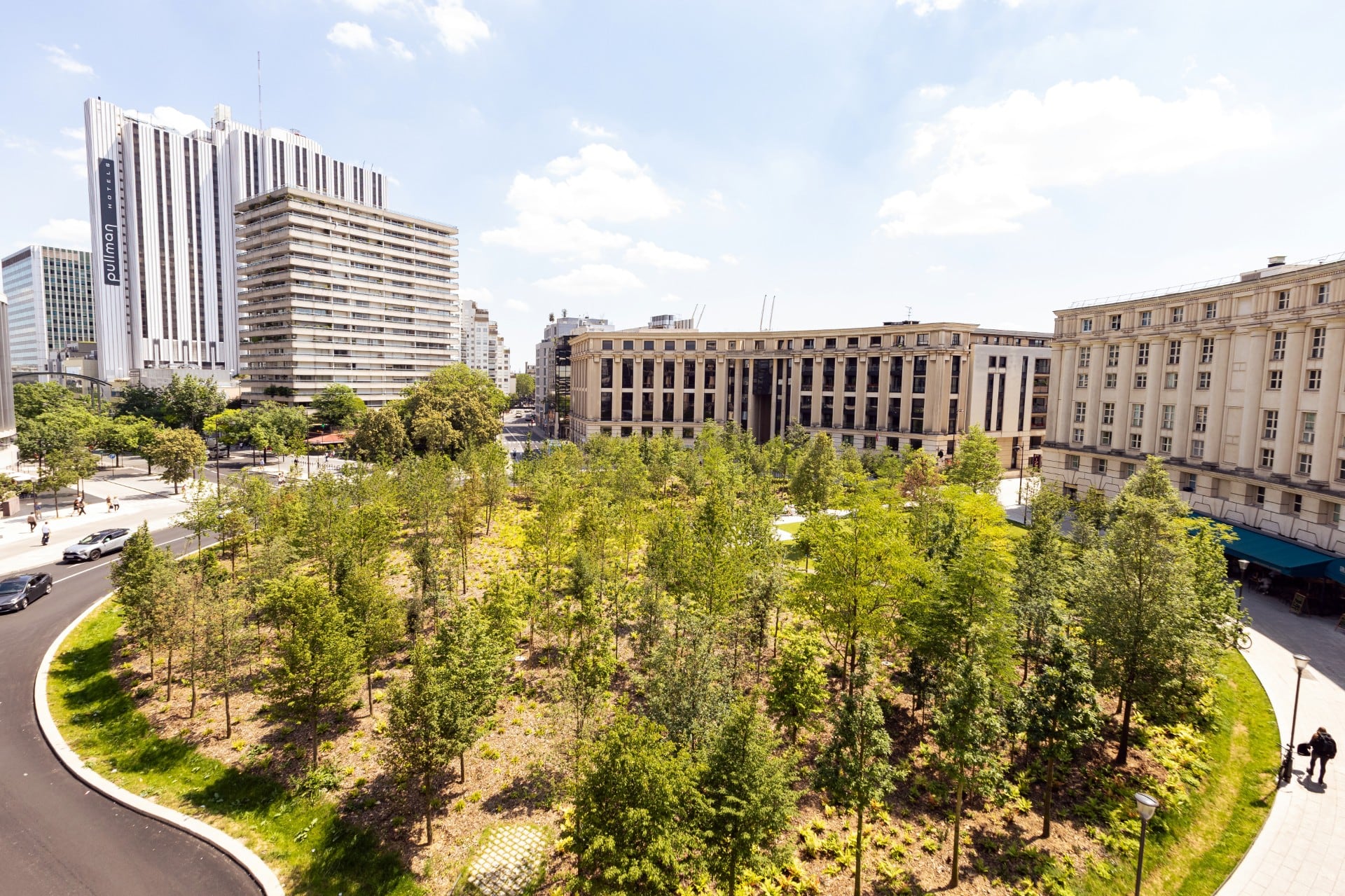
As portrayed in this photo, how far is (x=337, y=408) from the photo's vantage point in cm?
10288

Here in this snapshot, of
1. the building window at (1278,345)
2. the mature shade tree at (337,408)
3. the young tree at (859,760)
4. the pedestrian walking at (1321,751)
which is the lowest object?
the pedestrian walking at (1321,751)

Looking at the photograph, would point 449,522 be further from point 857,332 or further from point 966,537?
point 857,332

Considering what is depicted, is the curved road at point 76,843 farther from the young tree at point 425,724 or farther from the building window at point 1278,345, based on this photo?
the building window at point 1278,345

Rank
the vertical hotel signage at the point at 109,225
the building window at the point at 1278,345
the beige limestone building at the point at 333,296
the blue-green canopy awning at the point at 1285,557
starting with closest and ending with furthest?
the blue-green canopy awning at the point at 1285,557 < the building window at the point at 1278,345 < the beige limestone building at the point at 333,296 < the vertical hotel signage at the point at 109,225

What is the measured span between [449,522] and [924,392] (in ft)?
220

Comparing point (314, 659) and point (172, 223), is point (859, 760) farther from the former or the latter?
point (172, 223)

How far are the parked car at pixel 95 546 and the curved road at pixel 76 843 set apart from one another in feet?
73.5

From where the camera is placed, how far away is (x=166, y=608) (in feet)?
78.0

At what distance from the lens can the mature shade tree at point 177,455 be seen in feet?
196

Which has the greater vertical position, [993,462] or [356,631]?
[993,462]

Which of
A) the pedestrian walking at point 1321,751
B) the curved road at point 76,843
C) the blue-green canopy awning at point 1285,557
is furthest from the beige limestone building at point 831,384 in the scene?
the curved road at point 76,843

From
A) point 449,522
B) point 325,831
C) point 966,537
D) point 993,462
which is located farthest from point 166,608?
point 993,462

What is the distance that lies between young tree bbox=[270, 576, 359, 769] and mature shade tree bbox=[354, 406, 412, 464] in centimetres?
4506

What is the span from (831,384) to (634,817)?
278ft
